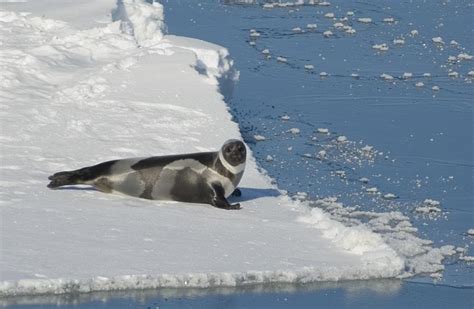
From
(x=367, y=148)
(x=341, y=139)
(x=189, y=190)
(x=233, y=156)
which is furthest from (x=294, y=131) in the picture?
(x=189, y=190)

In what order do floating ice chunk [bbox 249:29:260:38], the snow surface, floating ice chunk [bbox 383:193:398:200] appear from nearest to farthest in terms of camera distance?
the snow surface < floating ice chunk [bbox 383:193:398:200] < floating ice chunk [bbox 249:29:260:38]

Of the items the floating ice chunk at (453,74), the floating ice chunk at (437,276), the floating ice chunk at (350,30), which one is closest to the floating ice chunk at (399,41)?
the floating ice chunk at (350,30)

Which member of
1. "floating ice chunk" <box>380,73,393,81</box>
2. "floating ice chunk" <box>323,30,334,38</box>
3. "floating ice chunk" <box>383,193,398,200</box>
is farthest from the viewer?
"floating ice chunk" <box>323,30,334,38</box>

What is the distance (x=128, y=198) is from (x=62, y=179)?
0.42 metres

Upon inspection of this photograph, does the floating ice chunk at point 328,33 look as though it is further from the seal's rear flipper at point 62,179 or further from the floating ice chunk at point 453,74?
the seal's rear flipper at point 62,179

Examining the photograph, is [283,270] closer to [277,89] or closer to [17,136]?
[17,136]

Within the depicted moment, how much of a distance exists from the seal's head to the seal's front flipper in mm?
148

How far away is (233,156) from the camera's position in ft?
27.3

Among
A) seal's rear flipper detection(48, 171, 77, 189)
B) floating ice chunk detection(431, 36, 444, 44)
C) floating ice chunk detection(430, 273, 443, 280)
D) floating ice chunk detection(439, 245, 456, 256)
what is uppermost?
floating ice chunk detection(430, 273, 443, 280)

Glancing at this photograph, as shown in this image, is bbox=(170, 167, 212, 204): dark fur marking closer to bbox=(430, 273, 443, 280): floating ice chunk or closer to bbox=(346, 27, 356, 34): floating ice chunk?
bbox=(430, 273, 443, 280): floating ice chunk

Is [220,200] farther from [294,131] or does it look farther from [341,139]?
[294,131]

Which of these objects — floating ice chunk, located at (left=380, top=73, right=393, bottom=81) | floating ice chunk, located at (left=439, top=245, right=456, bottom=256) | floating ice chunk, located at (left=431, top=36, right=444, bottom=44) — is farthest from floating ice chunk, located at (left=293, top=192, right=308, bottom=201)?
floating ice chunk, located at (left=431, top=36, right=444, bottom=44)

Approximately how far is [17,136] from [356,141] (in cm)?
275

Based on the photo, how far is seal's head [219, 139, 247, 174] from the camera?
8.34 m
